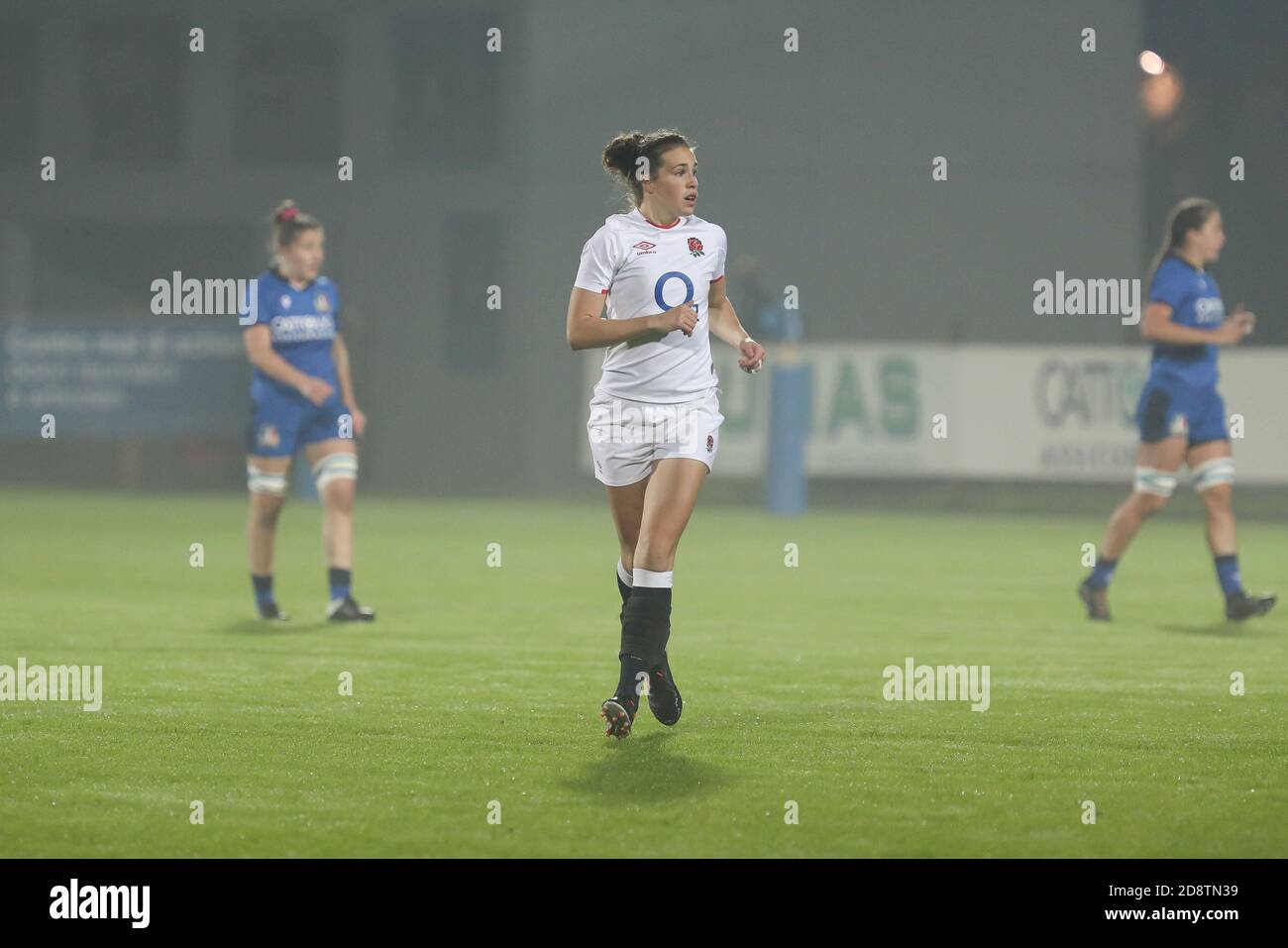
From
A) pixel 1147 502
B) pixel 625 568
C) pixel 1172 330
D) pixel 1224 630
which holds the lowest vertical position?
pixel 1224 630

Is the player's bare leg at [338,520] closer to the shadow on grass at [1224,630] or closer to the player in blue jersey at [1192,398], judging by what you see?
the player in blue jersey at [1192,398]

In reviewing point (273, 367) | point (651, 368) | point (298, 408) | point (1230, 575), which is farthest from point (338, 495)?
point (1230, 575)

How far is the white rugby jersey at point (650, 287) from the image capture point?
639 centimetres

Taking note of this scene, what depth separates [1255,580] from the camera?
13031 millimetres

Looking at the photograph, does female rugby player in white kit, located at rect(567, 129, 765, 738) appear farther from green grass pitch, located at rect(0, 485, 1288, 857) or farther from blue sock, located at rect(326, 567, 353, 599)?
blue sock, located at rect(326, 567, 353, 599)

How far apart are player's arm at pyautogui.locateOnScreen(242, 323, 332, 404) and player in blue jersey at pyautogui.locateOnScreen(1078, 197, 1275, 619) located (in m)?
4.30

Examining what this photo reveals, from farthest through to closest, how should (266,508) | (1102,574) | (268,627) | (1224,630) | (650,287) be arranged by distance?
(1102,574) < (266,508) < (1224,630) < (268,627) < (650,287)

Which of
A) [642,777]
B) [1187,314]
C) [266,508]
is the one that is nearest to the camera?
[642,777]

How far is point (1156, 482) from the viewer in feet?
33.2

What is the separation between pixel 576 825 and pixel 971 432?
15.4m

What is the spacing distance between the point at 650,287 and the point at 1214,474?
4.73 metres

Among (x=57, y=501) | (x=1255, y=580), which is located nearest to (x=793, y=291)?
(x=57, y=501)

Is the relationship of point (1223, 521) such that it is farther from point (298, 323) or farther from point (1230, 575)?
point (298, 323)

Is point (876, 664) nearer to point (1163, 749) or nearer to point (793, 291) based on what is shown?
point (1163, 749)
